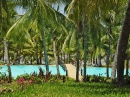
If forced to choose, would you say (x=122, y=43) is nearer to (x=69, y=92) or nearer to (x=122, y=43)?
(x=122, y=43)

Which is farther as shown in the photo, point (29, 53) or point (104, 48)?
point (29, 53)

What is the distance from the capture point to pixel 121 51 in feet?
41.5

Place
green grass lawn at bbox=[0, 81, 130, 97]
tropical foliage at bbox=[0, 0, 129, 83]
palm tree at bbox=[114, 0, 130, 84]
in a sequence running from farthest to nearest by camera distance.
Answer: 1. tropical foliage at bbox=[0, 0, 129, 83]
2. palm tree at bbox=[114, 0, 130, 84]
3. green grass lawn at bbox=[0, 81, 130, 97]

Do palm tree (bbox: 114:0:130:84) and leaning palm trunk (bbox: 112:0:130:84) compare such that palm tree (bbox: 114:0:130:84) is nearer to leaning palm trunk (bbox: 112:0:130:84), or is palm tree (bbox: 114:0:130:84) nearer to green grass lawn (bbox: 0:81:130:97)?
leaning palm trunk (bbox: 112:0:130:84)

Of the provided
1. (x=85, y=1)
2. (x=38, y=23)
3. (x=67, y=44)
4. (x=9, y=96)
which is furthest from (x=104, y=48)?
(x=9, y=96)

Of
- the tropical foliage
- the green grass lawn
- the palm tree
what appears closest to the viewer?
the green grass lawn

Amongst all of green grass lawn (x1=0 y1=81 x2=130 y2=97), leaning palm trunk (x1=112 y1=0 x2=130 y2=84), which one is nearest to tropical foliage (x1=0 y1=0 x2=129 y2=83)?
leaning palm trunk (x1=112 y1=0 x2=130 y2=84)

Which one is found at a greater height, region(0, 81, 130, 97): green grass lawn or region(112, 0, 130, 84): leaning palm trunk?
region(112, 0, 130, 84): leaning palm trunk

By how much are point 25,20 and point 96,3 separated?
695 centimetres

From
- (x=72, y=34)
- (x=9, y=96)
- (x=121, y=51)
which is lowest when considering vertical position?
(x=9, y=96)

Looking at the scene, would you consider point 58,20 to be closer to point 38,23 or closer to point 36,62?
point 38,23

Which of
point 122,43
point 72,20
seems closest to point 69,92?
point 122,43

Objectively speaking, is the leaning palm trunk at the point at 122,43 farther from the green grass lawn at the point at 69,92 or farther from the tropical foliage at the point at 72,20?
the green grass lawn at the point at 69,92

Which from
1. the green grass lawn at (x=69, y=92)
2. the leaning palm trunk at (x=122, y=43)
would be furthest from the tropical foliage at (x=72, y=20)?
the green grass lawn at (x=69, y=92)
